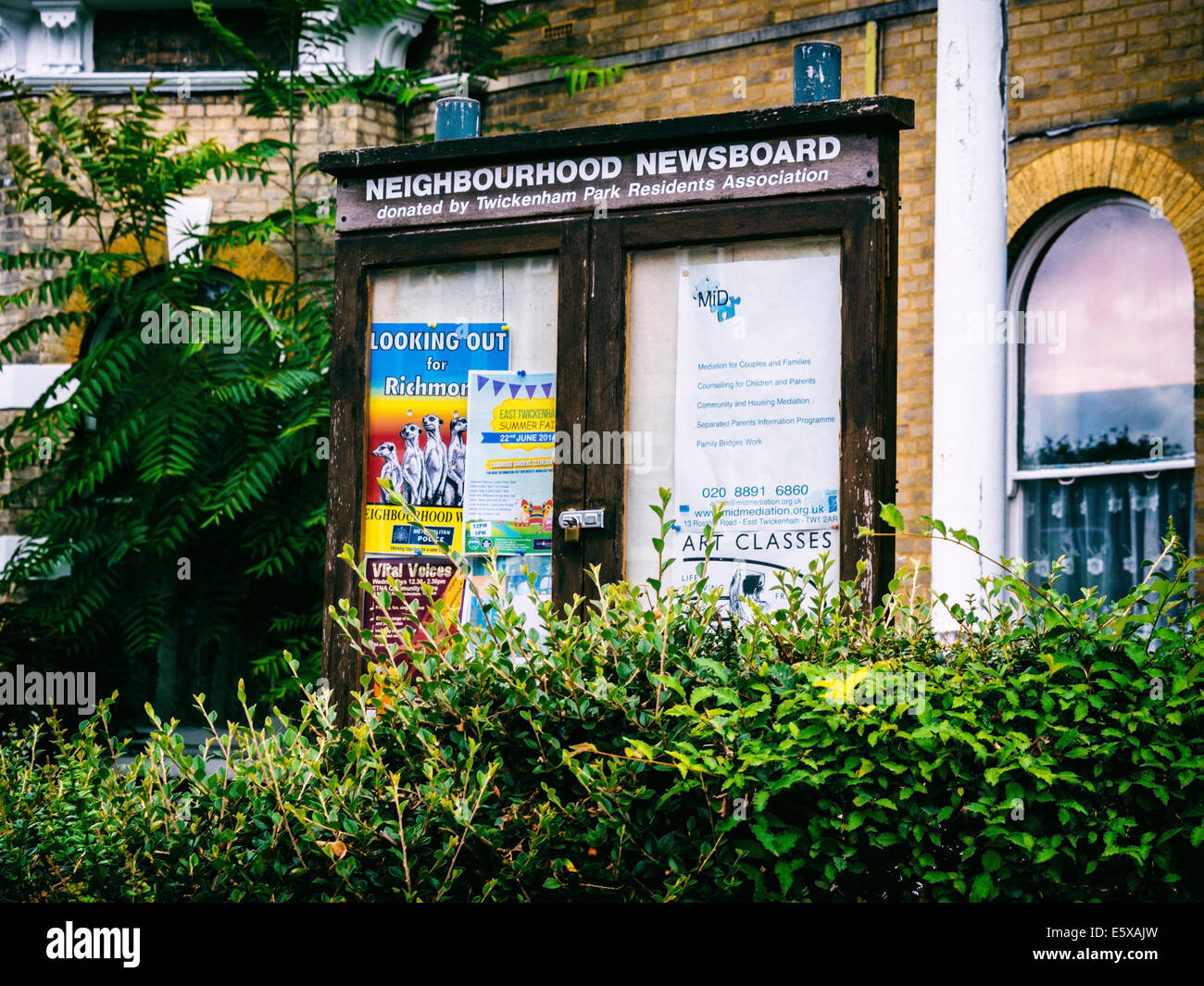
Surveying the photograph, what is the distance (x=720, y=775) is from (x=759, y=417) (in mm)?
2177

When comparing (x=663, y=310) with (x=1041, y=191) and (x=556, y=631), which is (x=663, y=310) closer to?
(x=556, y=631)

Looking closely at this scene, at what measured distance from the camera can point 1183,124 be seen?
8.22m

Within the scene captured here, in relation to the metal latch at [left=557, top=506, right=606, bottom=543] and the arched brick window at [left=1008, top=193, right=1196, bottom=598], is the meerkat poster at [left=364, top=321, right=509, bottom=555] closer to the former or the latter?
the metal latch at [left=557, top=506, right=606, bottom=543]

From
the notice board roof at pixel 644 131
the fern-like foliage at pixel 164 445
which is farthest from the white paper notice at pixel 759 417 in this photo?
the fern-like foliage at pixel 164 445

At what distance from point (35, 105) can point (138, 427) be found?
269 cm

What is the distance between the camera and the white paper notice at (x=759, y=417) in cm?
530

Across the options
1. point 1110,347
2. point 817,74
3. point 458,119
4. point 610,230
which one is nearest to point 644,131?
point 610,230

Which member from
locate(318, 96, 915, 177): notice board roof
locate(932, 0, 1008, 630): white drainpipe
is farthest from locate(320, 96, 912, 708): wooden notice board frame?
locate(932, 0, 1008, 630): white drainpipe

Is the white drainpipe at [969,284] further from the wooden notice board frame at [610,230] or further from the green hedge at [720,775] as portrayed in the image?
the green hedge at [720,775]

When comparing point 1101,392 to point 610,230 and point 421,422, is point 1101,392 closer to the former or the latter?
point 610,230

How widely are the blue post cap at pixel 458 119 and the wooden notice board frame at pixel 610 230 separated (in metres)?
0.59

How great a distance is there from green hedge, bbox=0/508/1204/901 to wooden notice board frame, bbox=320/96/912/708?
1236mm

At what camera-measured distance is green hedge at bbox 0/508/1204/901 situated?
132 inches

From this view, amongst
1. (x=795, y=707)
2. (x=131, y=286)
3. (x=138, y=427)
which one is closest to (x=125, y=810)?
(x=795, y=707)
